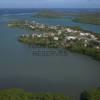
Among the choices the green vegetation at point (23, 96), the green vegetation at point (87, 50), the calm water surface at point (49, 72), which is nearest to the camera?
the green vegetation at point (23, 96)

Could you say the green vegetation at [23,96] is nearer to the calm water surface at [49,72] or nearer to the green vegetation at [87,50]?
the calm water surface at [49,72]

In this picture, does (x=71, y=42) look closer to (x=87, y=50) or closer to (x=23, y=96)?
(x=87, y=50)

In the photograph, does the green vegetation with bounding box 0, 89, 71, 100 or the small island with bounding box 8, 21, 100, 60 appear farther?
the small island with bounding box 8, 21, 100, 60

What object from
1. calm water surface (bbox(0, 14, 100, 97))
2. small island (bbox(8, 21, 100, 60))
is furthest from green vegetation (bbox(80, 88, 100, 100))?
small island (bbox(8, 21, 100, 60))

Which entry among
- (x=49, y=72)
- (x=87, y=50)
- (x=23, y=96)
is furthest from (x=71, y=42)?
(x=23, y=96)

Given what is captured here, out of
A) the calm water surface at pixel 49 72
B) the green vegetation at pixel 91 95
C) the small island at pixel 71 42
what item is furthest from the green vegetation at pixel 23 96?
the small island at pixel 71 42

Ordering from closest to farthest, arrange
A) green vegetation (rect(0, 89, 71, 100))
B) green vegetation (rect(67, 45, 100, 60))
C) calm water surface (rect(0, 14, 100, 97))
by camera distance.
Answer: green vegetation (rect(0, 89, 71, 100)), calm water surface (rect(0, 14, 100, 97)), green vegetation (rect(67, 45, 100, 60))

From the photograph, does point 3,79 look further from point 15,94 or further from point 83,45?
point 83,45

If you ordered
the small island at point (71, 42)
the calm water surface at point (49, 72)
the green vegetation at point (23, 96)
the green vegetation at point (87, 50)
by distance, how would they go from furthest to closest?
the small island at point (71, 42)
the green vegetation at point (87, 50)
the calm water surface at point (49, 72)
the green vegetation at point (23, 96)

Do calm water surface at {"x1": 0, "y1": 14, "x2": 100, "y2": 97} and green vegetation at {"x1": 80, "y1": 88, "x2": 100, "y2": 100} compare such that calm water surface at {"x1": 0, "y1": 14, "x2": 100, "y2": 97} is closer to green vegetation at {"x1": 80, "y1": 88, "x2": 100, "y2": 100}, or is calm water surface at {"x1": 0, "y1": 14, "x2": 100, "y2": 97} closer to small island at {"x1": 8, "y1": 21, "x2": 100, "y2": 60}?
small island at {"x1": 8, "y1": 21, "x2": 100, "y2": 60}

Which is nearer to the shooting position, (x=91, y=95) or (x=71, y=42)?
(x=91, y=95)
